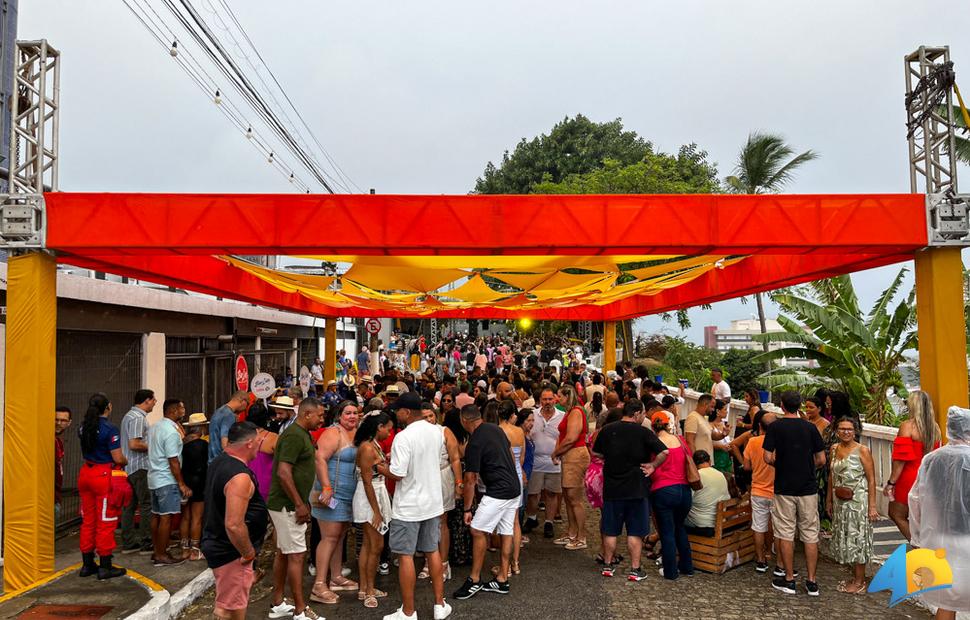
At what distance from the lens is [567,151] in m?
42.8

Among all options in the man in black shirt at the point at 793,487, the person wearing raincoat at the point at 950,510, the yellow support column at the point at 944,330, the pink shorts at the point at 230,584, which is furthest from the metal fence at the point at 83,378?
the yellow support column at the point at 944,330

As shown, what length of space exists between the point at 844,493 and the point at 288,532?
4765 mm

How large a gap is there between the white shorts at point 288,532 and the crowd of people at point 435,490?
0.01 metres

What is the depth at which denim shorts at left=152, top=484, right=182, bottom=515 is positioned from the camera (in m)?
6.25

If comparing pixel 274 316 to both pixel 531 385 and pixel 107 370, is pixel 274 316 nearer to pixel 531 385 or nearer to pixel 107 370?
pixel 107 370

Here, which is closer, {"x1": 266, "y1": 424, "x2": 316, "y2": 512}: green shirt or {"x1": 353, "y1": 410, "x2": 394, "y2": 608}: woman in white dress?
{"x1": 266, "y1": 424, "x2": 316, "y2": 512}: green shirt

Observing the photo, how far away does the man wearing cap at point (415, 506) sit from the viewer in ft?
16.4

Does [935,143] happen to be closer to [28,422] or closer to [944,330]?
[944,330]

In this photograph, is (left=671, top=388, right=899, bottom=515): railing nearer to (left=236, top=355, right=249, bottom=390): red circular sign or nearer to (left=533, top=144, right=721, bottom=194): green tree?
(left=236, top=355, right=249, bottom=390): red circular sign

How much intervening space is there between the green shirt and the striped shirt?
2.28 meters

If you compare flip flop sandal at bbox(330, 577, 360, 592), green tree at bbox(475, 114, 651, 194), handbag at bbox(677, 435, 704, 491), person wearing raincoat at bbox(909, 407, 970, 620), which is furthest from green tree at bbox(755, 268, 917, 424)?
green tree at bbox(475, 114, 651, 194)

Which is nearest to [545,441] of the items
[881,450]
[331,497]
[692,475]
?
[692,475]

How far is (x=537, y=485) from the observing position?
7.50 meters

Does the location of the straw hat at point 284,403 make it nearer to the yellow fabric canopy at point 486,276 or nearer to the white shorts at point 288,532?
the yellow fabric canopy at point 486,276
